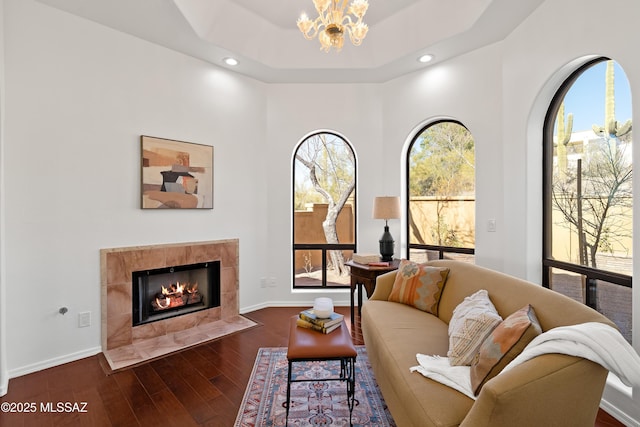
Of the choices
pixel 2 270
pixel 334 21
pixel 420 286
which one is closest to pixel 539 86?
pixel 334 21

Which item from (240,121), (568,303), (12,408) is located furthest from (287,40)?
(12,408)

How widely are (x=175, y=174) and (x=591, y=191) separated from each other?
147 inches

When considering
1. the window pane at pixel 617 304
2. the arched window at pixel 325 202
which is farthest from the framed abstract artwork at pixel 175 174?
the window pane at pixel 617 304

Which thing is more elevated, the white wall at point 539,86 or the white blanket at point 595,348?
the white wall at point 539,86

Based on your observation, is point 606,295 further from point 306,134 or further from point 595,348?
point 306,134

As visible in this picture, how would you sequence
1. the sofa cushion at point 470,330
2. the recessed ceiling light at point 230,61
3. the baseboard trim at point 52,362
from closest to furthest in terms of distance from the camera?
the sofa cushion at point 470,330
the baseboard trim at point 52,362
the recessed ceiling light at point 230,61

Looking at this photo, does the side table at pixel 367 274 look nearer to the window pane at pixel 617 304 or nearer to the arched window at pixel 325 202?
the arched window at pixel 325 202

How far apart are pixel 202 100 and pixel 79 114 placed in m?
1.20

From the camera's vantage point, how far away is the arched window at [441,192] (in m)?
3.59

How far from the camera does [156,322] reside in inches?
125

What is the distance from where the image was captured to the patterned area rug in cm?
191

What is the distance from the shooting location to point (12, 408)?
80.7 inches

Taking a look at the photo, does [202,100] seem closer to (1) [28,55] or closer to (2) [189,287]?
(1) [28,55]

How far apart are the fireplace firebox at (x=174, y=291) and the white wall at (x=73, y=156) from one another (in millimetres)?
334
